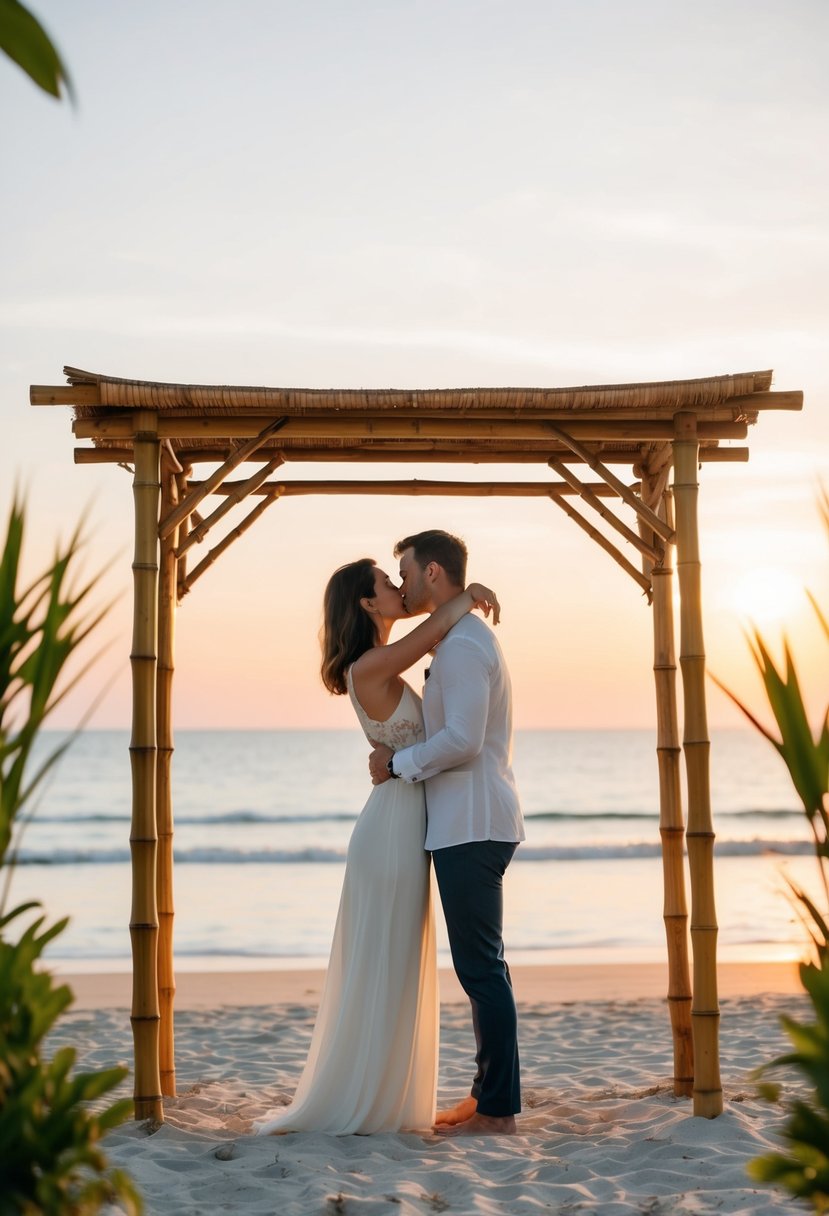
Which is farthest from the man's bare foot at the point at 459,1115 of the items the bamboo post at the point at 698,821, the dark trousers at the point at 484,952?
the bamboo post at the point at 698,821

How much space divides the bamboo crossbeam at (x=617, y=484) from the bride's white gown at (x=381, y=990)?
99 centimetres

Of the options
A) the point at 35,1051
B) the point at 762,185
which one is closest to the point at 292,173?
the point at 762,185

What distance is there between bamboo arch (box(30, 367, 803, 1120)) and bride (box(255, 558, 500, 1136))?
0.52 m

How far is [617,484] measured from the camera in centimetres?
421

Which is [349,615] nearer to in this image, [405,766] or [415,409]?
[405,766]

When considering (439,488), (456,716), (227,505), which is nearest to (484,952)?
(456,716)

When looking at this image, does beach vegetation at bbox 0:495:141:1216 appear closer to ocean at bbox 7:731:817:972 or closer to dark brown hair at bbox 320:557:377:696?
ocean at bbox 7:731:817:972

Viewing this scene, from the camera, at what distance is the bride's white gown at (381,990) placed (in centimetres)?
394

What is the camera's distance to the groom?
3873 millimetres

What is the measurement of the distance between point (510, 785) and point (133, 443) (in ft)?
5.46

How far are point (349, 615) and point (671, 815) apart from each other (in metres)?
1.43

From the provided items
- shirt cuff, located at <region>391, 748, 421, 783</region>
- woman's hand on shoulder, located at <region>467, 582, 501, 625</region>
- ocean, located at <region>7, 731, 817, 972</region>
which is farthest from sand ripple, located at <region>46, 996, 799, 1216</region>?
woman's hand on shoulder, located at <region>467, 582, 501, 625</region>

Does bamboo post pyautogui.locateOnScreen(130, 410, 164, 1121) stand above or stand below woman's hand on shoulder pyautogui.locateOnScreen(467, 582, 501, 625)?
below

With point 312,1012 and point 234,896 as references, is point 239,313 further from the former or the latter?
point 234,896
